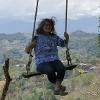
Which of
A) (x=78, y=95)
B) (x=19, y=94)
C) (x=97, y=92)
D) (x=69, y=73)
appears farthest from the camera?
(x=69, y=73)

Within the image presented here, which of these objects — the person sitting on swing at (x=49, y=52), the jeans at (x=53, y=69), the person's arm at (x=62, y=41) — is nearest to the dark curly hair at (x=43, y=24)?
the person sitting on swing at (x=49, y=52)

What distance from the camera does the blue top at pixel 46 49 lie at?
7258 mm

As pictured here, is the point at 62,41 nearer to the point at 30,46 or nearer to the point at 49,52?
the point at 49,52

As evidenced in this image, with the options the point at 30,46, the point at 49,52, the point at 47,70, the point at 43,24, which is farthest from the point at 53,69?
the point at 43,24

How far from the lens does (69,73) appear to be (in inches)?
3755

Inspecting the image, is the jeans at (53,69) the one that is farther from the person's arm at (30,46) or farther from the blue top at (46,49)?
the person's arm at (30,46)

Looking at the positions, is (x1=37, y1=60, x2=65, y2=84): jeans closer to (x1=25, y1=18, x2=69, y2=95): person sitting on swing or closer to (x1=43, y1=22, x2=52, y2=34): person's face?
(x1=25, y1=18, x2=69, y2=95): person sitting on swing

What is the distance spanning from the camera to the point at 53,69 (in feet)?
23.4

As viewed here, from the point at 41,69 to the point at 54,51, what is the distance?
1.40ft

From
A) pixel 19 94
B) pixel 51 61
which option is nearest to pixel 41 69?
pixel 51 61

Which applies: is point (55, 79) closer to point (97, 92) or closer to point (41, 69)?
point (41, 69)

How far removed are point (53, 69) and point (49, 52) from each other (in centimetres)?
34

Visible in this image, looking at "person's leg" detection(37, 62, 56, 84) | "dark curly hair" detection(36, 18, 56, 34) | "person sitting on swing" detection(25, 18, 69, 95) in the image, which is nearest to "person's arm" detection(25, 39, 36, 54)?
"person sitting on swing" detection(25, 18, 69, 95)

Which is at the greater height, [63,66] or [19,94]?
[63,66]
